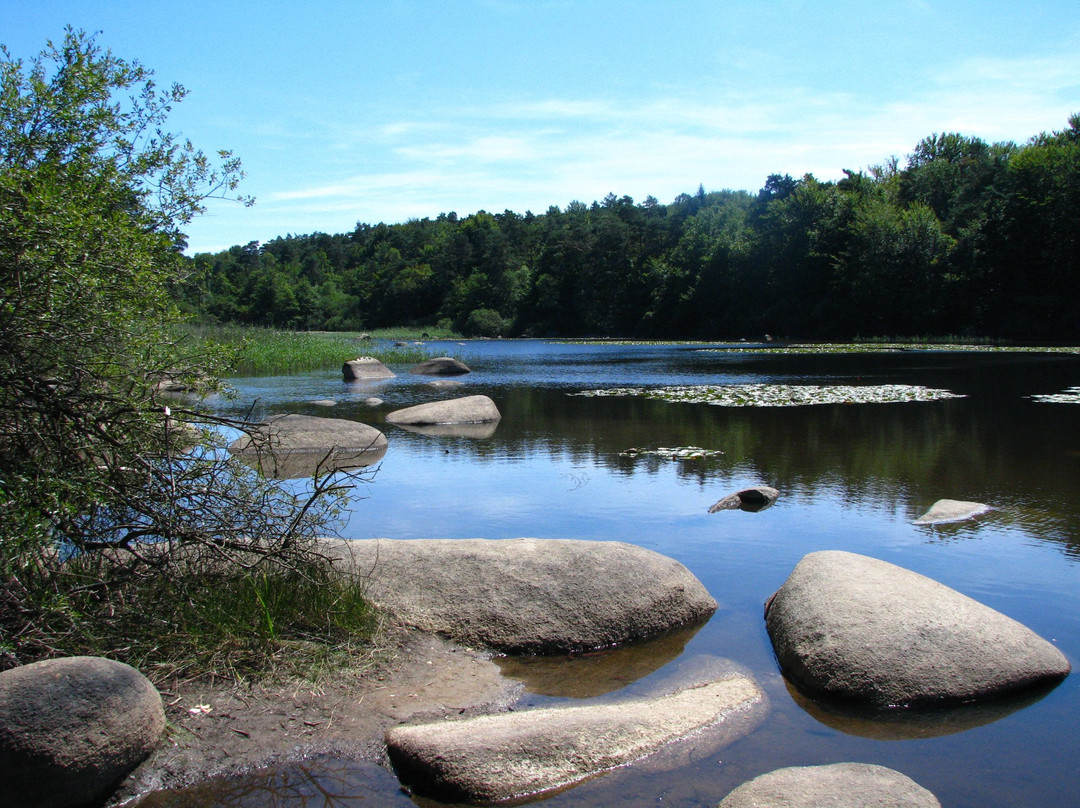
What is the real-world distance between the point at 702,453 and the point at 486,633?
8.30 meters

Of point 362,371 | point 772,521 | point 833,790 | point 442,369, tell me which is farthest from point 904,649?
point 442,369

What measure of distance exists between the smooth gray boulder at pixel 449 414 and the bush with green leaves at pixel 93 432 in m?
11.6

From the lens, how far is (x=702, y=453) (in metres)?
13.2

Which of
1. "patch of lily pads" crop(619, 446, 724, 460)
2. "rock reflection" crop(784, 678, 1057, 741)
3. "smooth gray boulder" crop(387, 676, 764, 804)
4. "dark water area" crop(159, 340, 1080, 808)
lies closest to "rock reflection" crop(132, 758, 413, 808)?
"dark water area" crop(159, 340, 1080, 808)

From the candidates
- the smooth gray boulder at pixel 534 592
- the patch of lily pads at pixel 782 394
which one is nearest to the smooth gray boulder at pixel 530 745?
the smooth gray boulder at pixel 534 592

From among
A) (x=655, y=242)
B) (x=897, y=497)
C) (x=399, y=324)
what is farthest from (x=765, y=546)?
(x=399, y=324)

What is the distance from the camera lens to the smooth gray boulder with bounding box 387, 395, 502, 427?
17.5 meters

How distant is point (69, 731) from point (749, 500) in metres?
7.66

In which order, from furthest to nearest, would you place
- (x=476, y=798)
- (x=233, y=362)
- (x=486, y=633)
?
(x=233, y=362) → (x=486, y=633) → (x=476, y=798)

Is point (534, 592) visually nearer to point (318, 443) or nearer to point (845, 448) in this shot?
point (318, 443)

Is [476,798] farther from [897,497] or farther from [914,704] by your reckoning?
[897,497]

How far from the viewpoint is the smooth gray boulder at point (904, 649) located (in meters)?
4.78

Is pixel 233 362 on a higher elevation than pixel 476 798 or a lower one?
higher

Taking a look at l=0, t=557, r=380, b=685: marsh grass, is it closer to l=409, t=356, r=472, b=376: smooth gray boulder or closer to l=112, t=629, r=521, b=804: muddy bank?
l=112, t=629, r=521, b=804: muddy bank
